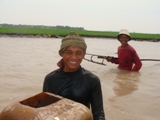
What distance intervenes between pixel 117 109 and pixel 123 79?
8.55ft

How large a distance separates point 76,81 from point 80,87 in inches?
2.5

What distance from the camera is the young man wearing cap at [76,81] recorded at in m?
2.07

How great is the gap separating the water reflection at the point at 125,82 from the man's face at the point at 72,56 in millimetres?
3273

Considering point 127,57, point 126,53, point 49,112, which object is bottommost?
point 127,57

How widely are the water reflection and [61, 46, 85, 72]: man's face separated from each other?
3.27 m

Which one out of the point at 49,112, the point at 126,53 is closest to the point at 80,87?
the point at 49,112

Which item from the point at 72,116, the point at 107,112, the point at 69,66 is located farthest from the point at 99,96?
the point at 107,112

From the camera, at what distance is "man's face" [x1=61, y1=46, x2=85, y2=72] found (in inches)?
82.2

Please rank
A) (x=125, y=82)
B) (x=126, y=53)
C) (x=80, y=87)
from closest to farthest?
(x=80, y=87), (x=125, y=82), (x=126, y=53)

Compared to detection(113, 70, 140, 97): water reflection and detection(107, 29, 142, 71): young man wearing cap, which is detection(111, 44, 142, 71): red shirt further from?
detection(113, 70, 140, 97): water reflection

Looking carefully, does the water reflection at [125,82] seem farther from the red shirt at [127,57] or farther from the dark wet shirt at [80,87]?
the dark wet shirt at [80,87]

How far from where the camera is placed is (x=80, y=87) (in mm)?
2061

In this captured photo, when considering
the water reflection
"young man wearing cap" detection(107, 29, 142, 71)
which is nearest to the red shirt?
"young man wearing cap" detection(107, 29, 142, 71)

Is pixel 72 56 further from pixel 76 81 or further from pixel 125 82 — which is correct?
pixel 125 82
